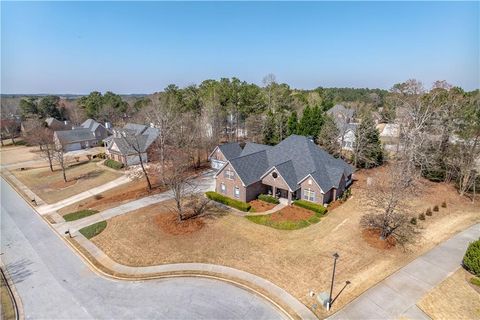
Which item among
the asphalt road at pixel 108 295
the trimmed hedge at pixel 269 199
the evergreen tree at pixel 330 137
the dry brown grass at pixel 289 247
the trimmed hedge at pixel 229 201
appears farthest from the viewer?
the evergreen tree at pixel 330 137

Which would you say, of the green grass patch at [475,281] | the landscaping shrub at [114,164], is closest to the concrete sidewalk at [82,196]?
the landscaping shrub at [114,164]

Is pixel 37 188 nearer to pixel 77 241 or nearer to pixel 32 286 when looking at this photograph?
pixel 77 241

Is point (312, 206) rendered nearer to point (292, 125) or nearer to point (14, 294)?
point (292, 125)

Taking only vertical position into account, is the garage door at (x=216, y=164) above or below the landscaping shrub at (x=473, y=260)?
above

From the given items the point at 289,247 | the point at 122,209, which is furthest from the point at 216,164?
the point at 289,247

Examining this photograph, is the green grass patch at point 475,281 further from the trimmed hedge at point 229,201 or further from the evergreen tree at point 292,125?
the evergreen tree at point 292,125

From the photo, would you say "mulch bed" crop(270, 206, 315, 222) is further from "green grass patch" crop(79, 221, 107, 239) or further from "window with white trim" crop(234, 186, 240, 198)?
"green grass patch" crop(79, 221, 107, 239)

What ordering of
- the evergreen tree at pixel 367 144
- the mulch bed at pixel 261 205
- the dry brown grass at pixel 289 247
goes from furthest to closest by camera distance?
the evergreen tree at pixel 367 144 → the mulch bed at pixel 261 205 → the dry brown grass at pixel 289 247

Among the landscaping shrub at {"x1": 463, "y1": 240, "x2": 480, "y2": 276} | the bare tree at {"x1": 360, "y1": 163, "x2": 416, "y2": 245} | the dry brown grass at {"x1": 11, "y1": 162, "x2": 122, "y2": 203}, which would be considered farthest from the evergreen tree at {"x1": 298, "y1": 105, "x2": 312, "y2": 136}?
the dry brown grass at {"x1": 11, "y1": 162, "x2": 122, "y2": 203}
